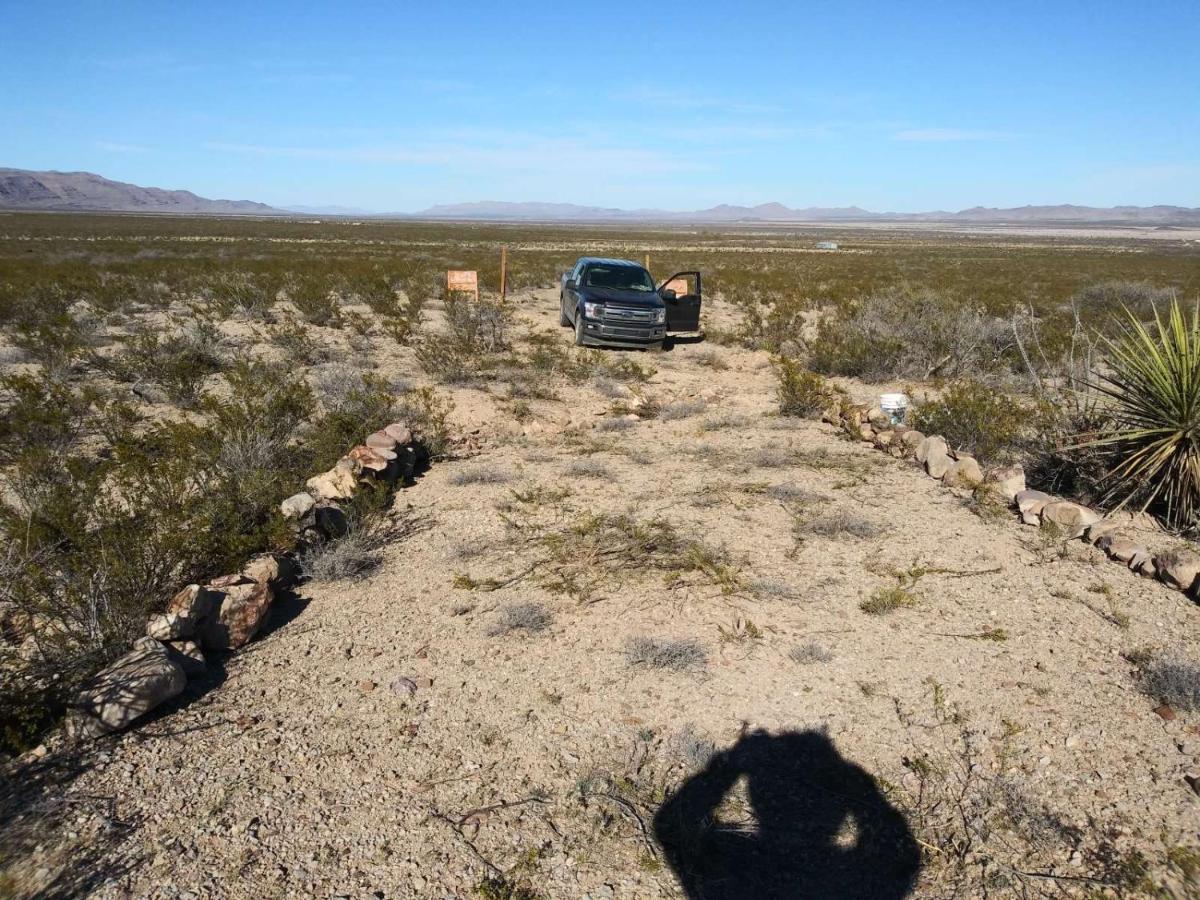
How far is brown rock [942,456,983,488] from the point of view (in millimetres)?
6977

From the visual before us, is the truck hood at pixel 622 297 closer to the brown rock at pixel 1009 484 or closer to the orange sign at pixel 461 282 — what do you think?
the orange sign at pixel 461 282

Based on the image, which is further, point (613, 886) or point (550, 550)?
point (550, 550)

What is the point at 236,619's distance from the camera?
435cm

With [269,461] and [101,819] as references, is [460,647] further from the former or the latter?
[269,461]

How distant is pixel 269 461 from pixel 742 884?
216 inches

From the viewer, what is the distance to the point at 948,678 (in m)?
4.18

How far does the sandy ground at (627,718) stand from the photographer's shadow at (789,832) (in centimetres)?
2

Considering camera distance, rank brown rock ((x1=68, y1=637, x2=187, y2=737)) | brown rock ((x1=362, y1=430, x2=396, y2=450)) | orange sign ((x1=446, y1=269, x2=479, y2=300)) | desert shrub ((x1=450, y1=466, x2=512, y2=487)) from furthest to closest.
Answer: orange sign ((x1=446, y1=269, x2=479, y2=300)), desert shrub ((x1=450, y1=466, x2=512, y2=487)), brown rock ((x1=362, y1=430, x2=396, y2=450)), brown rock ((x1=68, y1=637, x2=187, y2=737))

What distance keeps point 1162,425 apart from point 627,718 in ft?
17.4

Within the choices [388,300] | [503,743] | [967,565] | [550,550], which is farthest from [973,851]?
[388,300]

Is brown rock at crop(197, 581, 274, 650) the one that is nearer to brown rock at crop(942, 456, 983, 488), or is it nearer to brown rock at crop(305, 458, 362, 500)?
brown rock at crop(305, 458, 362, 500)

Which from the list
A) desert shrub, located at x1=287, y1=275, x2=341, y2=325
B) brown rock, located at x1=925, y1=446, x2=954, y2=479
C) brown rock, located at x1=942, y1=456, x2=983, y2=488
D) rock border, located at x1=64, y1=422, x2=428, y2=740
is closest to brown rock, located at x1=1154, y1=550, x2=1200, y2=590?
brown rock, located at x1=942, y1=456, x2=983, y2=488

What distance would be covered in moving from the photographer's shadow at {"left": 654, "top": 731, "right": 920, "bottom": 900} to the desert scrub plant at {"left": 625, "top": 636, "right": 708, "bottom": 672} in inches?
27.1

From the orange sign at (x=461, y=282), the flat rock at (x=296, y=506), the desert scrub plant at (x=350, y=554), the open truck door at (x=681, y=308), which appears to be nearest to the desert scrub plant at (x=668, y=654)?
the desert scrub plant at (x=350, y=554)
